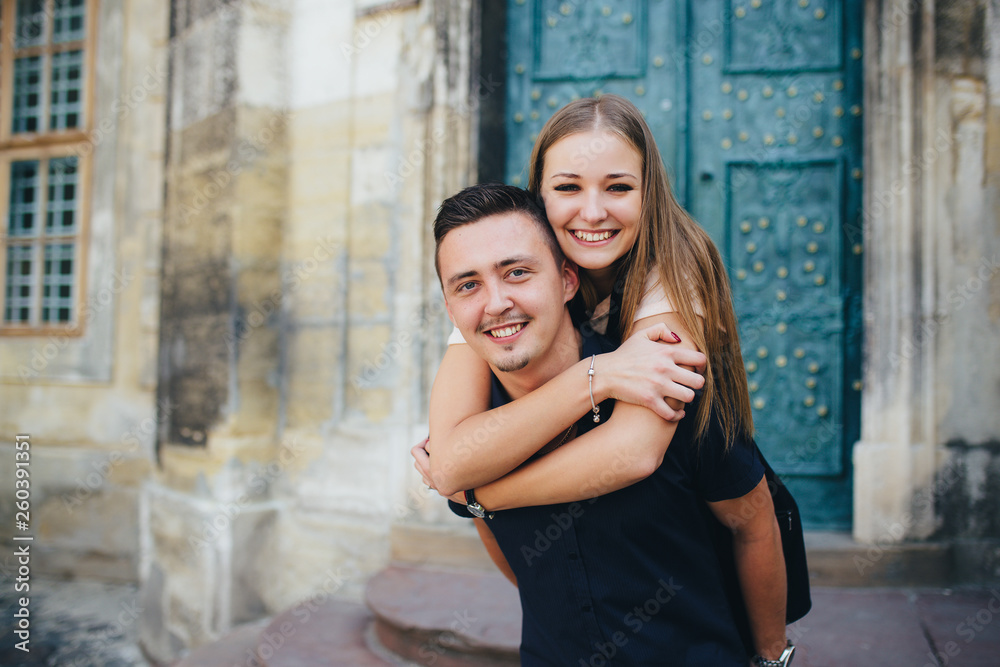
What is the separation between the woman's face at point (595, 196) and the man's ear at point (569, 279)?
0.09 feet

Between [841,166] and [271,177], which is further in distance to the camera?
[271,177]

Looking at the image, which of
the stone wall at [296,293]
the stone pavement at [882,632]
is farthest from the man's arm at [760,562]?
the stone wall at [296,293]

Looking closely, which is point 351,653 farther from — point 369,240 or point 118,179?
point 118,179

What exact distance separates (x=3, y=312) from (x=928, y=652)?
7.20 metres

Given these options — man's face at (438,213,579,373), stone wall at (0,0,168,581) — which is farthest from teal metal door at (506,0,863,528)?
stone wall at (0,0,168,581)

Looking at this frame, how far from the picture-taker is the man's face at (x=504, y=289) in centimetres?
130

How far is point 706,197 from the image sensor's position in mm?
3521

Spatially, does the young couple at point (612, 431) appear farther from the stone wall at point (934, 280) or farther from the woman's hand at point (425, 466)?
the stone wall at point (934, 280)

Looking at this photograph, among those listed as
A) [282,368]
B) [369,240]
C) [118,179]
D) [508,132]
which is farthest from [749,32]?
[118,179]

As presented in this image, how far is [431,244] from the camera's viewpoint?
3574 millimetres

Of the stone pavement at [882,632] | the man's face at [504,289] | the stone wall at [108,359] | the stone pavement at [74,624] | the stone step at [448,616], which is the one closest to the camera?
the man's face at [504,289]

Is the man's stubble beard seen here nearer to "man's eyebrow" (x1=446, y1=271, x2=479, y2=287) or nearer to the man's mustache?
the man's mustache

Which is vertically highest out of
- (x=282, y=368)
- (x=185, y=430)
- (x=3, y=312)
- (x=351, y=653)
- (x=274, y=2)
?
(x=274, y=2)

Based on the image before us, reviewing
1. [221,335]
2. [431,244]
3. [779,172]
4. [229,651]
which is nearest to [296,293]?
[221,335]
